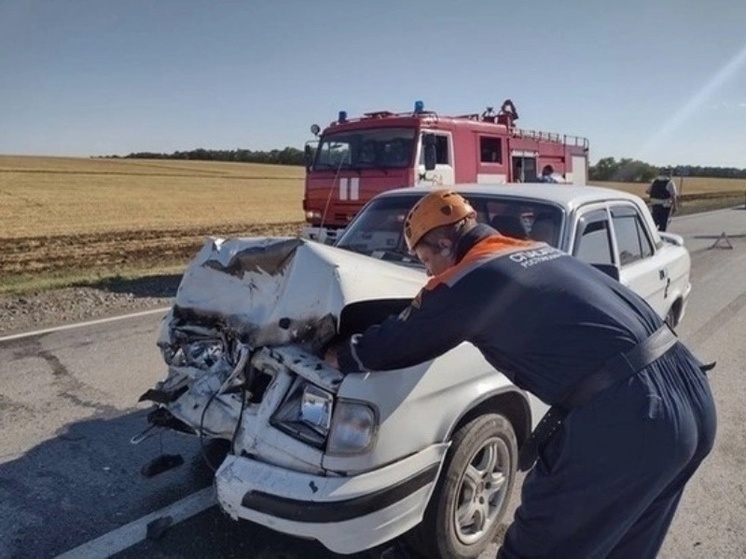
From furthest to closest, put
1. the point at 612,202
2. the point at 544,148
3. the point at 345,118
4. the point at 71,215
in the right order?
1. the point at 71,215
2. the point at 544,148
3. the point at 345,118
4. the point at 612,202

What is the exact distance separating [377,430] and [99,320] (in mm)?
5676

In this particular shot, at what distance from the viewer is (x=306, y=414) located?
2527 millimetres

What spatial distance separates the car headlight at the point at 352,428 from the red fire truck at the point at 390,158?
6.85 m

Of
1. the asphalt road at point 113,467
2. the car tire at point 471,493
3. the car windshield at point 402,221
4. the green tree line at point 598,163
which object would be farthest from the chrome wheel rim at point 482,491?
the green tree line at point 598,163

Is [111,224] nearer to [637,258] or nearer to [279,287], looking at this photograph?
[637,258]

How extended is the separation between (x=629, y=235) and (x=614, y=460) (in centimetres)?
335

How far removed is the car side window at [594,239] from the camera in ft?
12.9

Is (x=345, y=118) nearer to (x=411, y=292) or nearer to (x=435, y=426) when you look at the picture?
(x=411, y=292)

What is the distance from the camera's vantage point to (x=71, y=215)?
20984 mm

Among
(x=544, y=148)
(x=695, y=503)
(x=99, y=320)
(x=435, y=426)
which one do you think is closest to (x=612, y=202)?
(x=695, y=503)

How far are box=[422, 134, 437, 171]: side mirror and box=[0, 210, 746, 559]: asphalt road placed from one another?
536cm

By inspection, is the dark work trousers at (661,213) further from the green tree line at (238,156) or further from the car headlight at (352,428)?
the green tree line at (238,156)

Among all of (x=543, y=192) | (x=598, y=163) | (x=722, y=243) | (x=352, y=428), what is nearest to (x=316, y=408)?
(x=352, y=428)

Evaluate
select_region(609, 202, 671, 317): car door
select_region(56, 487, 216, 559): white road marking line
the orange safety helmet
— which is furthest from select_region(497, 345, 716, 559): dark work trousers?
select_region(609, 202, 671, 317): car door
